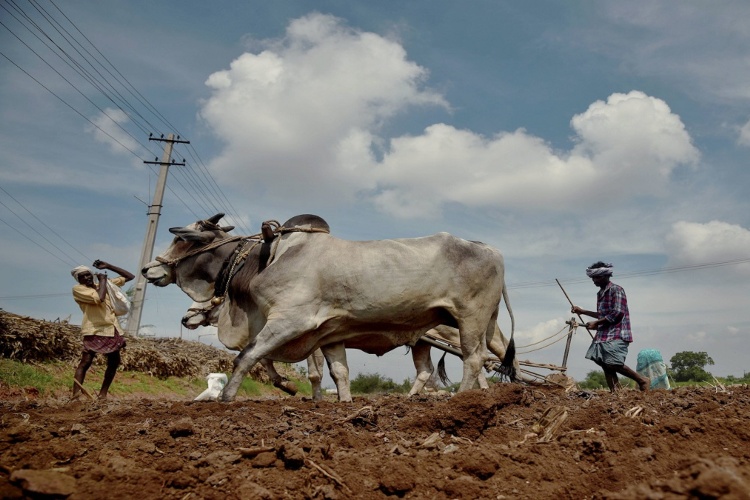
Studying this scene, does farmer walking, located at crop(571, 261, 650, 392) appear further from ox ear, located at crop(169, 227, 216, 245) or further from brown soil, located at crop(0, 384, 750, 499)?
ox ear, located at crop(169, 227, 216, 245)

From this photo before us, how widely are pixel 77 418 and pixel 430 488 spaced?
11.2 ft

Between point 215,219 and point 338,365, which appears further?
point 215,219

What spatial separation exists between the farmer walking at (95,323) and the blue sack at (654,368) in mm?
7988

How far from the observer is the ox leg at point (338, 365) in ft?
26.2

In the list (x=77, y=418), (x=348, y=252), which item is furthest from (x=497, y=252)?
(x=77, y=418)

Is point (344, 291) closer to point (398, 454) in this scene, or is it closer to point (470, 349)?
point (470, 349)

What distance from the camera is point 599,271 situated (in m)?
8.43

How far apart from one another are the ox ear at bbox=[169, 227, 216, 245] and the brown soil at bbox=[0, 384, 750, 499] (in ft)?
12.2

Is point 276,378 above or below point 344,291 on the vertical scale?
below

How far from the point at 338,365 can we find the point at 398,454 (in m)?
4.52

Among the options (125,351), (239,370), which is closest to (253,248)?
(239,370)

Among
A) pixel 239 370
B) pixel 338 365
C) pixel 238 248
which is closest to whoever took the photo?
pixel 239 370

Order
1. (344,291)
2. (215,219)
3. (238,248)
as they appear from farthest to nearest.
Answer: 1. (215,219)
2. (238,248)
3. (344,291)

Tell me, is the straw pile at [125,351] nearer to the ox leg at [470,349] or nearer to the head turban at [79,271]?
the head turban at [79,271]
